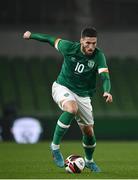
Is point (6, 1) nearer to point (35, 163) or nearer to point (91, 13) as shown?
point (91, 13)

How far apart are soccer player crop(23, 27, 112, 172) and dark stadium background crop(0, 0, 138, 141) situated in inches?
367

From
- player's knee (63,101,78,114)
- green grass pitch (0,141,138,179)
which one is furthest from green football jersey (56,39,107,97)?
A: green grass pitch (0,141,138,179)

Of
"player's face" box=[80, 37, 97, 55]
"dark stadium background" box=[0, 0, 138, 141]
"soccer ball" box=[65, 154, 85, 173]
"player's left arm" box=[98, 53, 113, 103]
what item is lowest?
"dark stadium background" box=[0, 0, 138, 141]

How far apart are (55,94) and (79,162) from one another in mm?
1000

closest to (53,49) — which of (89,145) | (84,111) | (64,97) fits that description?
(89,145)

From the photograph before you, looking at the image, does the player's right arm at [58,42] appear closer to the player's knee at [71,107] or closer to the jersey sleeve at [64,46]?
the jersey sleeve at [64,46]

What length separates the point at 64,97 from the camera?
10.8 meters

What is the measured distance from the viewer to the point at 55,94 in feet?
36.2

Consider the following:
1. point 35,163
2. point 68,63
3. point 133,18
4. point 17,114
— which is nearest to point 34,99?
point 17,114

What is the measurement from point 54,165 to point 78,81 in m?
1.74

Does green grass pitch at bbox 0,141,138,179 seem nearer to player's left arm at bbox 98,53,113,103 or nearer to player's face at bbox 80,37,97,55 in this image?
player's left arm at bbox 98,53,113,103

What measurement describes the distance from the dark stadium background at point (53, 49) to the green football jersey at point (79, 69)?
368 inches

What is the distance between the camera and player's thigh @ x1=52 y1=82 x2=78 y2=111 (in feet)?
35.2

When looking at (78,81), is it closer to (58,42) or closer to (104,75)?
(104,75)
